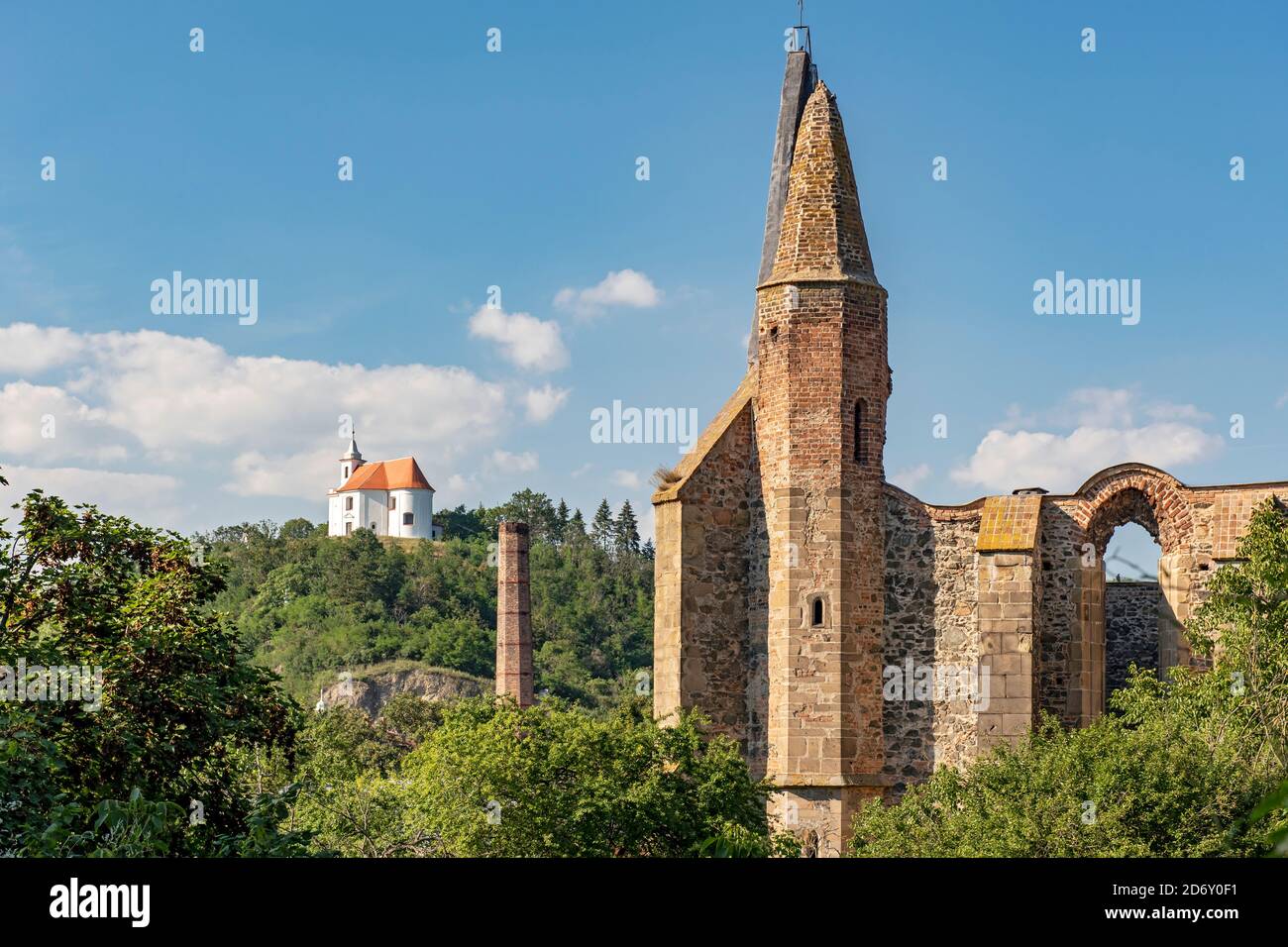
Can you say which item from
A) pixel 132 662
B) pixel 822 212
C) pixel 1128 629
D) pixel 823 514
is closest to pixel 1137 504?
pixel 1128 629

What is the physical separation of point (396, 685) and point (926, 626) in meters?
72.7

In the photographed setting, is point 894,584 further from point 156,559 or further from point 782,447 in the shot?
point 156,559

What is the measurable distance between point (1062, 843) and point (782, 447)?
8040 mm

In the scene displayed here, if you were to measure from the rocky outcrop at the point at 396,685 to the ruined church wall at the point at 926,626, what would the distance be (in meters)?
68.5

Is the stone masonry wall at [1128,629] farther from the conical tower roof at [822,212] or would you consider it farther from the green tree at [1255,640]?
the conical tower roof at [822,212]

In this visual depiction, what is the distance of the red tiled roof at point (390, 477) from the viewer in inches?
5340

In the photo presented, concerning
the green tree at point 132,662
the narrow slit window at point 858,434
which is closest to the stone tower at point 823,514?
the narrow slit window at point 858,434

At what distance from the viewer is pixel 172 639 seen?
16.0m

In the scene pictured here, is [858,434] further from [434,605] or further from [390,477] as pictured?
[390,477]

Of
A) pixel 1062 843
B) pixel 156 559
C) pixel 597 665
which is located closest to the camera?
pixel 156 559

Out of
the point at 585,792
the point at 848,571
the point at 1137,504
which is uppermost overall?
the point at 1137,504

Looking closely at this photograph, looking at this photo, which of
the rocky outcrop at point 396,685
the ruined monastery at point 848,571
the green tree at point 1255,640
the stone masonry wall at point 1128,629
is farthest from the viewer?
the rocky outcrop at point 396,685

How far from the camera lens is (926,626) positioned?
1005 inches
